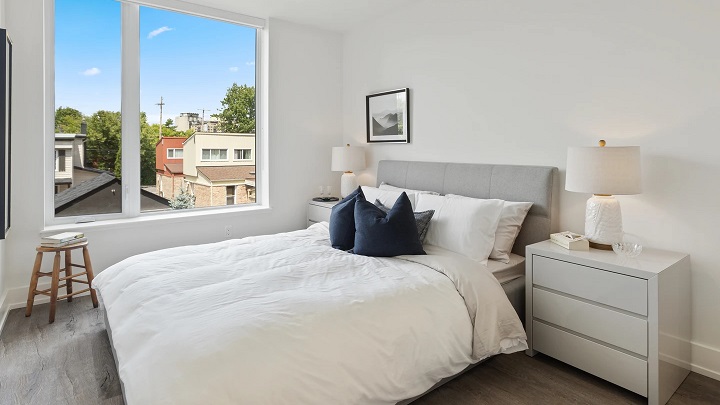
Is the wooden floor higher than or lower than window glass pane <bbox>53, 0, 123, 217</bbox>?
lower

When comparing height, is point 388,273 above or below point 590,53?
below

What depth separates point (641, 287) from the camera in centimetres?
195

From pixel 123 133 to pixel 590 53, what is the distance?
3799 millimetres

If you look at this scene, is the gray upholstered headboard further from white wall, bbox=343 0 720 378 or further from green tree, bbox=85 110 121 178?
green tree, bbox=85 110 121 178

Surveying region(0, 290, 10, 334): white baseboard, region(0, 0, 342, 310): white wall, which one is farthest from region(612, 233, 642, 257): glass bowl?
region(0, 290, 10, 334): white baseboard

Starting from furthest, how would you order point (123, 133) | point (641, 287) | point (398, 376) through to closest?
point (123, 133) → point (641, 287) → point (398, 376)

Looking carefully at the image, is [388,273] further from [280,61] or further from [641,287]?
[280,61]

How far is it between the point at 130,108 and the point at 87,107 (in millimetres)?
327

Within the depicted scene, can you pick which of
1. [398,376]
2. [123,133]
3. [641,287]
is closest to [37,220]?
[123,133]

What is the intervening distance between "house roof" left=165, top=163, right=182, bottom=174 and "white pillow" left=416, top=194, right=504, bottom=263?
2.65m

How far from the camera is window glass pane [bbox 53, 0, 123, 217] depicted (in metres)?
3.40

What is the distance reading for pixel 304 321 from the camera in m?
1.61

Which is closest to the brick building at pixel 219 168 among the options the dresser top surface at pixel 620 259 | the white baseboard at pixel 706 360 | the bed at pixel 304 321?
the bed at pixel 304 321

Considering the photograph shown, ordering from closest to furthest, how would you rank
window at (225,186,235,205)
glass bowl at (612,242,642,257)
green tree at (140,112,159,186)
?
glass bowl at (612,242,642,257) < green tree at (140,112,159,186) < window at (225,186,235,205)
